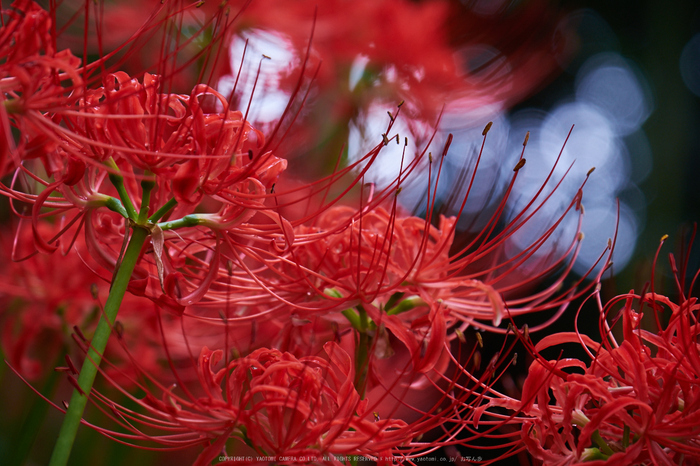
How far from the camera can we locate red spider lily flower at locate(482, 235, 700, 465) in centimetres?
69

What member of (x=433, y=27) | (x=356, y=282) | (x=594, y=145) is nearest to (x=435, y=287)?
(x=356, y=282)

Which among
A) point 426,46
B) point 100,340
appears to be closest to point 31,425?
point 100,340

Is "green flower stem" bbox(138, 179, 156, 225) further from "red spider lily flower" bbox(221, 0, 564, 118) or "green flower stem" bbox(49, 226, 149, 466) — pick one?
"red spider lily flower" bbox(221, 0, 564, 118)

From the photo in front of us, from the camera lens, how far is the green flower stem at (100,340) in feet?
2.05

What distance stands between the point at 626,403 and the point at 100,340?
64 cm

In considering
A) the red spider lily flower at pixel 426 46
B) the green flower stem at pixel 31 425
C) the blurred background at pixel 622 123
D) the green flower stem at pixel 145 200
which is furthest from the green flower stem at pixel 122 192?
the blurred background at pixel 622 123

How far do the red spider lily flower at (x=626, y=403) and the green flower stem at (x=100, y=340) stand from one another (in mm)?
514

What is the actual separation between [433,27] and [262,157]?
4.62ft

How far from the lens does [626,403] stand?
0.68 metres

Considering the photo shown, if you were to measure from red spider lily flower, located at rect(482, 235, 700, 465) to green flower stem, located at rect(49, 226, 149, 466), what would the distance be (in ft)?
1.69

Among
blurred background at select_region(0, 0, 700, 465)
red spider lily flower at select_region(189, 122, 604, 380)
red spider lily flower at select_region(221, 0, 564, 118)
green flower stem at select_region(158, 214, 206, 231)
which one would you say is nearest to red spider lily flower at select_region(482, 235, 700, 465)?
red spider lily flower at select_region(189, 122, 604, 380)

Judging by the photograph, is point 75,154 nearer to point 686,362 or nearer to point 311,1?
point 686,362

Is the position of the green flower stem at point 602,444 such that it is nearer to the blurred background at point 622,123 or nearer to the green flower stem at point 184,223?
the green flower stem at point 184,223

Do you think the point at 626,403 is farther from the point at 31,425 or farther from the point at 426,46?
the point at 426,46
